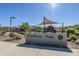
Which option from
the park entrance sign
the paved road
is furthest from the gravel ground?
the park entrance sign

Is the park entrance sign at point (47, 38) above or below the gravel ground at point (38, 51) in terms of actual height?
above

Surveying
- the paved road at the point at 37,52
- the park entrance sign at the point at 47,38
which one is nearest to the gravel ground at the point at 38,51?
the paved road at the point at 37,52

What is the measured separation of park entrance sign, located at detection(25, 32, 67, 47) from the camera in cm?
738

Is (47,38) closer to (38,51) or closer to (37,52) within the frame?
(38,51)

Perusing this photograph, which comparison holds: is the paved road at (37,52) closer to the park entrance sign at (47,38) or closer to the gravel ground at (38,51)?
the gravel ground at (38,51)

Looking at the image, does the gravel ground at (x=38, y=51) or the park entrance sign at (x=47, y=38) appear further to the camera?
the park entrance sign at (x=47, y=38)

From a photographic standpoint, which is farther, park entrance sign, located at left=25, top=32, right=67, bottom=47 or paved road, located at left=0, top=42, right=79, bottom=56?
park entrance sign, located at left=25, top=32, right=67, bottom=47

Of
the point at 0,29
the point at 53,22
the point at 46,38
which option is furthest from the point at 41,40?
the point at 0,29

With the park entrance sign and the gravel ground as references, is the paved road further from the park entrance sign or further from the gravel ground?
the park entrance sign

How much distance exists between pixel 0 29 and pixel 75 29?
6.94 metres

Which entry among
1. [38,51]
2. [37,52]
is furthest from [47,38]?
[37,52]

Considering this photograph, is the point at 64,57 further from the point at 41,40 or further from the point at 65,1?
the point at 41,40

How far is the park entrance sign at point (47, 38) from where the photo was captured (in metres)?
7.38

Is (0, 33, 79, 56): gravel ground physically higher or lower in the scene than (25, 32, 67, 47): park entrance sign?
lower
